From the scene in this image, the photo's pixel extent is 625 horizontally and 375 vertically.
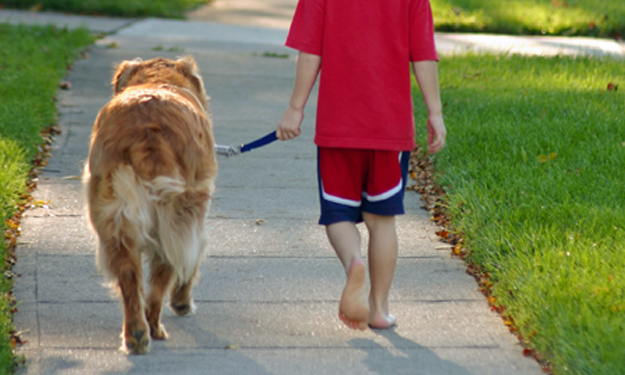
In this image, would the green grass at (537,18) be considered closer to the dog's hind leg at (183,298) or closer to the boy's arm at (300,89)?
the boy's arm at (300,89)

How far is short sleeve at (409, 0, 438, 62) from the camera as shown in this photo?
10.4 ft

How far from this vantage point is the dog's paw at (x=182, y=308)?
3.67m

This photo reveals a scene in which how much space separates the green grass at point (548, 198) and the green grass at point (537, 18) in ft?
16.0

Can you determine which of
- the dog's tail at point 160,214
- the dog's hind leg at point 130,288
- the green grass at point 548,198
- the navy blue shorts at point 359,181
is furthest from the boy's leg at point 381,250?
the dog's hind leg at point 130,288

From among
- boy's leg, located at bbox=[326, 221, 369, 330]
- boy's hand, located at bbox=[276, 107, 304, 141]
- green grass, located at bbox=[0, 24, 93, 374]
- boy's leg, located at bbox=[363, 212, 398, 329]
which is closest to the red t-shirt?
boy's hand, located at bbox=[276, 107, 304, 141]

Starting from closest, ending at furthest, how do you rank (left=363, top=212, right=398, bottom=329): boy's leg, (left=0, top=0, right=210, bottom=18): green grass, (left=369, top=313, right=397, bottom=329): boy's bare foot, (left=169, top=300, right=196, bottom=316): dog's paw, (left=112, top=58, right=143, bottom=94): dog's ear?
(left=363, top=212, right=398, bottom=329): boy's leg → (left=369, top=313, right=397, bottom=329): boy's bare foot → (left=169, top=300, right=196, bottom=316): dog's paw → (left=112, top=58, right=143, bottom=94): dog's ear → (left=0, top=0, right=210, bottom=18): green grass

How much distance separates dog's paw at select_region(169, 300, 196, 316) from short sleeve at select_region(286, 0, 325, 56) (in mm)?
1440

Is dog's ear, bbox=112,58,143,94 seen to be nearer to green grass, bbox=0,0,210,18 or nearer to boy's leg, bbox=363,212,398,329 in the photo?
boy's leg, bbox=363,212,398,329

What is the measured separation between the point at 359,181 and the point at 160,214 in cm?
94

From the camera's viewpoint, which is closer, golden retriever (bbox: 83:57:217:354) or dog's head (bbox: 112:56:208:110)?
golden retriever (bbox: 83:57:217:354)

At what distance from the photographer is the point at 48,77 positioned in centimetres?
834

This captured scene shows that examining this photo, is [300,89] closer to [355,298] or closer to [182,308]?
[355,298]

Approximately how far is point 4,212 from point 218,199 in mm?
1520

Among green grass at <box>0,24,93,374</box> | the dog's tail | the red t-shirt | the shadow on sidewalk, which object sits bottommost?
the shadow on sidewalk
